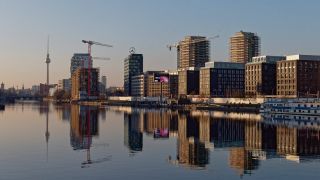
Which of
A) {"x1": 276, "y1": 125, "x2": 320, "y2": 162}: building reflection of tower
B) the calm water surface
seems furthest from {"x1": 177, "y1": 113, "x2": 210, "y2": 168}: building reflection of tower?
{"x1": 276, "y1": 125, "x2": 320, "y2": 162}: building reflection of tower

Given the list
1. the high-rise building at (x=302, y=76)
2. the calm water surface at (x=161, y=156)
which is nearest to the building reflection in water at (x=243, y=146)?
the calm water surface at (x=161, y=156)

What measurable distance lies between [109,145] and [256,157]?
17.7 m

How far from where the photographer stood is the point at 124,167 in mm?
38875

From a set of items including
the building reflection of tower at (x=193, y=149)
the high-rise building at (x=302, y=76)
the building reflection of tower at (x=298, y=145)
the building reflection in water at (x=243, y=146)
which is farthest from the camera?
the high-rise building at (x=302, y=76)

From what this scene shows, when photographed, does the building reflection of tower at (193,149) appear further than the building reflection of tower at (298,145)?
No

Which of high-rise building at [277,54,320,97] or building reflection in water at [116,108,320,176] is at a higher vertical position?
high-rise building at [277,54,320,97]

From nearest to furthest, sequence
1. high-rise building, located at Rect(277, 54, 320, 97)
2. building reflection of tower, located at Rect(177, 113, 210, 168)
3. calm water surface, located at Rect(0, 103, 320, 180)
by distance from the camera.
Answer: calm water surface, located at Rect(0, 103, 320, 180)
building reflection of tower, located at Rect(177, 113, 210, 168)
high-rise building, located at Rect(277, 54, 320, 97)

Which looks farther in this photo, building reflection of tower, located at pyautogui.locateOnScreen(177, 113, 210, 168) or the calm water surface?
building reflection of tower, located at pyautogui.locateOnScreen(177, 113, 210, 168)

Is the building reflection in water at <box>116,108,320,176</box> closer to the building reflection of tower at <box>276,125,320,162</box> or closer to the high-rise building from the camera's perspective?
the building reflection of tower at <box>276,125,320,162</box>

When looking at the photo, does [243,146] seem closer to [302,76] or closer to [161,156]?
[161,156]

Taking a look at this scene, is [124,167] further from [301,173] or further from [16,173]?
[301,173]

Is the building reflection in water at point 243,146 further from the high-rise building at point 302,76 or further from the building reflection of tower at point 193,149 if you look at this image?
the high-rise building at point 302,76

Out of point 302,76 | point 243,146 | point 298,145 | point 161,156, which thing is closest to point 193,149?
point 161,156

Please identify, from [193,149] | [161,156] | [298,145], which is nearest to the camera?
[161,156]
